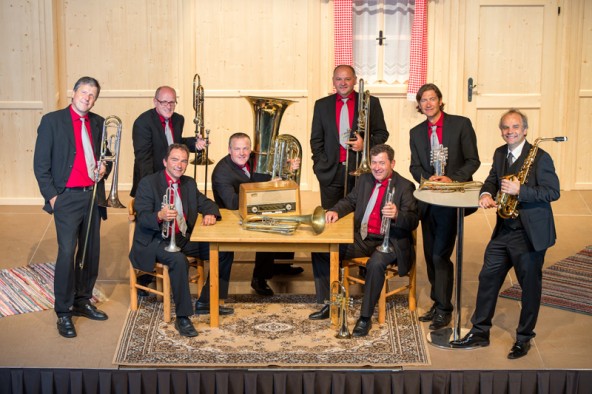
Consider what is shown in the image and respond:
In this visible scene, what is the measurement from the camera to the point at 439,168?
7.19 metres

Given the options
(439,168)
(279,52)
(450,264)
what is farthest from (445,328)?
(279,52)

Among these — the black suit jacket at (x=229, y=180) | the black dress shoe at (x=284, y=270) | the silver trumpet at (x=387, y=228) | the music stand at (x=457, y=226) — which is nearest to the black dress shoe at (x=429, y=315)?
the music stand at (x=457, y=226)

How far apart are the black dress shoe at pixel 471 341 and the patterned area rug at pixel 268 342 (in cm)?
21

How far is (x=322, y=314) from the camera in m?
7.42

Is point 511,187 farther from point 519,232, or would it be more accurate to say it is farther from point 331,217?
point 331,217

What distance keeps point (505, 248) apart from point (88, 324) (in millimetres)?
2784

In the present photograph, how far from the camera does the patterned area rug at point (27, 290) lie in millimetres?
7699

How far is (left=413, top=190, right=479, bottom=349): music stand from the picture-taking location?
659 cm

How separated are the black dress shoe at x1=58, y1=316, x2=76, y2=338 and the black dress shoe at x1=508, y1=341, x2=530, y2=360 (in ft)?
9.13

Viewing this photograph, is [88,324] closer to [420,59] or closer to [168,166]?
[168,166]

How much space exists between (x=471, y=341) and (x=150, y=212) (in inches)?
87.9

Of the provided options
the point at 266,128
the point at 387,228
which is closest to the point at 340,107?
the point at 266,128

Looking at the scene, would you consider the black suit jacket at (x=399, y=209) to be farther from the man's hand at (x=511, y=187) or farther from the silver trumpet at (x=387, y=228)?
the man's hand at (x=511, y=187)

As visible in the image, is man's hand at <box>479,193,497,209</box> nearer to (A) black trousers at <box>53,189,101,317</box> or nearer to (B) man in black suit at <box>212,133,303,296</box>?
(B) man in black suit at <box>212,133,303,296</box>
